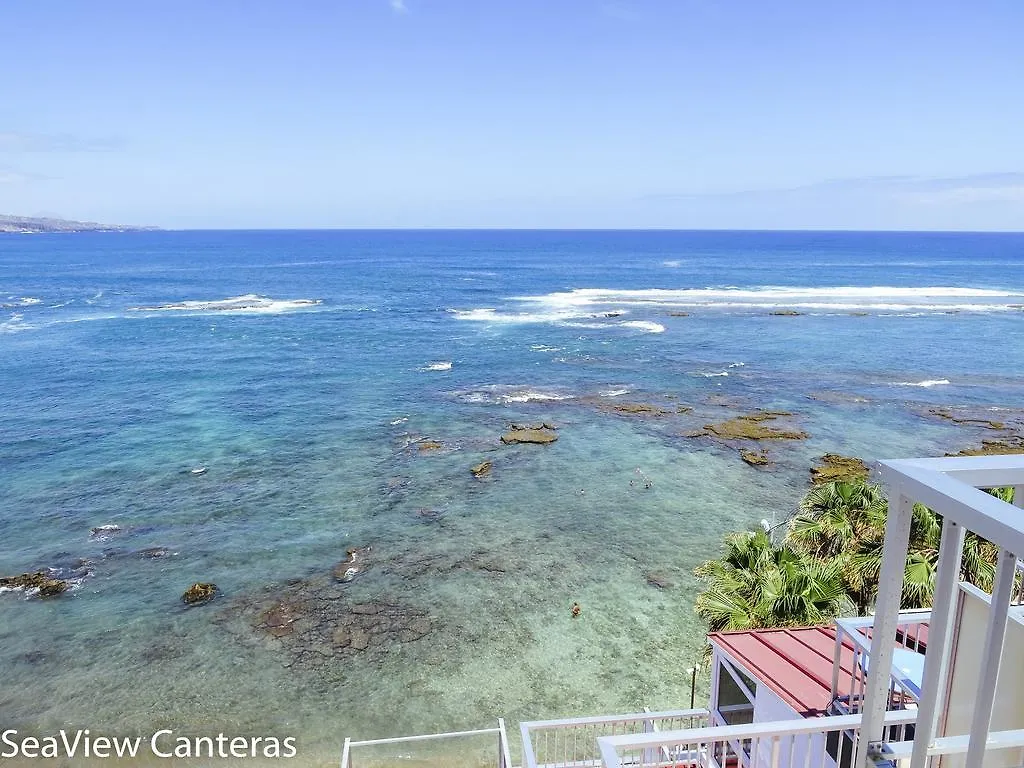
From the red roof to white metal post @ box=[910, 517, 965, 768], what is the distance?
20.6ft

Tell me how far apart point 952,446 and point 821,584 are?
26.8 meters

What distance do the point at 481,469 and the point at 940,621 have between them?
97.1ft

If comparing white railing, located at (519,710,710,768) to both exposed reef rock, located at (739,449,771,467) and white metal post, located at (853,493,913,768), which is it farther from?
exposed reef rock, located at (739,449,771,467)

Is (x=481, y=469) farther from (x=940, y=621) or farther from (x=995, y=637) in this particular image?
(x=995, y=637)

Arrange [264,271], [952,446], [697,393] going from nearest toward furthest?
[952,446], [697,393], [264,271]

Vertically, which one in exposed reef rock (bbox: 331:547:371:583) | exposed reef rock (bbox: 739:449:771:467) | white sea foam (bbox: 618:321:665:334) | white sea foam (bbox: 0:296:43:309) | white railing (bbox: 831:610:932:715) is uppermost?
white railing (bbox: 831:610:932:715)

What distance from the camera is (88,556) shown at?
25156 mm

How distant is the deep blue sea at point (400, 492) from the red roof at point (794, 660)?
23.8ft

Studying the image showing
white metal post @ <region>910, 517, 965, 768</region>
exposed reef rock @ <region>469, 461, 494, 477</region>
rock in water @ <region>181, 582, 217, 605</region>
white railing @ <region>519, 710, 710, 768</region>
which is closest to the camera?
white metal post @ <region>910, 517, 965, 768</region>

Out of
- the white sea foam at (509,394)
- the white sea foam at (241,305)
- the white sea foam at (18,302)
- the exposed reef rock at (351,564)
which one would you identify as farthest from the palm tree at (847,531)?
the white sea foam at (18,302)

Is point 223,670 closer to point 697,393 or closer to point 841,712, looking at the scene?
point 841,712

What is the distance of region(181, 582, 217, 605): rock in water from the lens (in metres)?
22.4

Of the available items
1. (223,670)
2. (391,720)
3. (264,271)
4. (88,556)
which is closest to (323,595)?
(223,670)

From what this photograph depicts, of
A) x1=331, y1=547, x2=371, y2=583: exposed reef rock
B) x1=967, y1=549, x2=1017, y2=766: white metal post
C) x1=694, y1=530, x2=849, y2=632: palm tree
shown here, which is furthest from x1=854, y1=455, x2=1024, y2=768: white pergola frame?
x1=331, y1=547, x2=371, y2=583: exposed reef rock
